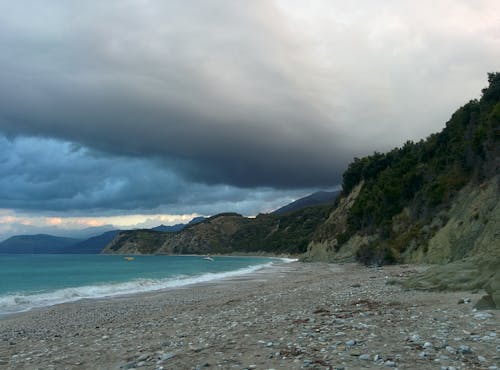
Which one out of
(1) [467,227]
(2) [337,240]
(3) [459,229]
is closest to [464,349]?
(1) [467,227]

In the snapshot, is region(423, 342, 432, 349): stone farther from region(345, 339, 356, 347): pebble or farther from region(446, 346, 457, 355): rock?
region(345, 339, 356, 347): pebble

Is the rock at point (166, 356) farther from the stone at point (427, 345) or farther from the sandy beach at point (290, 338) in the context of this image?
the stone at point (427, 345)

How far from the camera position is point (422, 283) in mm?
19359

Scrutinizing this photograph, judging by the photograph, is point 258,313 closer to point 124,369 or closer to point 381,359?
point 124,369

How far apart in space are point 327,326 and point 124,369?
577 cm

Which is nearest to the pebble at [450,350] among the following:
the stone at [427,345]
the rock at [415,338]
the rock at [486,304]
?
the stone at [427,345]

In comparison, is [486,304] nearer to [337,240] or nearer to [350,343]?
[350,343]

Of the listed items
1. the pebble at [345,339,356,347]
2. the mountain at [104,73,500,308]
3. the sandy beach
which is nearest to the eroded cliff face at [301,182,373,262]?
the mountain at [104,73,500,308]

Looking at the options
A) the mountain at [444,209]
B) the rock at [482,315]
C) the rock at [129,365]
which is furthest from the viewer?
the mountain at [444,209]

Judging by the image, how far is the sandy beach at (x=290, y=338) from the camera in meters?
8.49

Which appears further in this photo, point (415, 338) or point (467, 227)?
point (467, 227)

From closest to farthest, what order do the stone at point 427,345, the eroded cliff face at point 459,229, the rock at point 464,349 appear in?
the rock at point 464,349, the stone at point 427,345, the eroded cliff face at point 459,229

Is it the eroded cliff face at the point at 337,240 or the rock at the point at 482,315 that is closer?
the rock at the point at 482,315

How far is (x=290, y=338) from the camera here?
10859 mm
